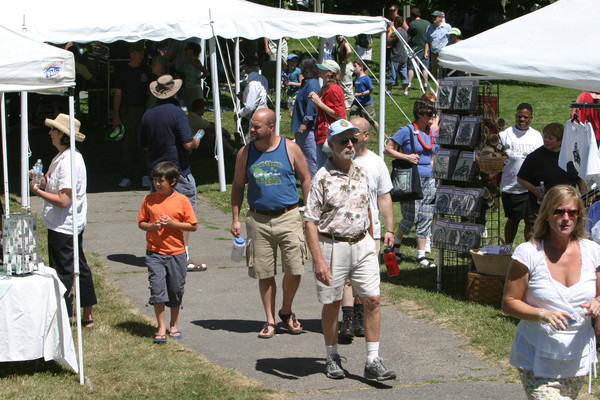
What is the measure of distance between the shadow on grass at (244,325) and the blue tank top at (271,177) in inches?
45.9

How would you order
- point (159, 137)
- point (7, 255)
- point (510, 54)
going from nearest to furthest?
point (7, 255), point (510, 54), point (159, 137)

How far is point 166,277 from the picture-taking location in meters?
6.76

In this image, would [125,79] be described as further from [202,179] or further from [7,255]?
[7,255]

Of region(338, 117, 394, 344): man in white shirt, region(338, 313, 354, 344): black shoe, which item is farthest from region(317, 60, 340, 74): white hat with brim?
region(338, 313, 354, 344): black shoe

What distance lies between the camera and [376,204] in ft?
22.6

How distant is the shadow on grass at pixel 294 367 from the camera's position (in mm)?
6055

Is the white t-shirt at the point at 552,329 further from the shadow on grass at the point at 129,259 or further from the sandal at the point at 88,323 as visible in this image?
the shadow on grass at the point at 129,259

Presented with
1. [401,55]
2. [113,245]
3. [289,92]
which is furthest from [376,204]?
[401,55]

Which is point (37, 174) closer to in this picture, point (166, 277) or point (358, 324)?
point (166, 277)

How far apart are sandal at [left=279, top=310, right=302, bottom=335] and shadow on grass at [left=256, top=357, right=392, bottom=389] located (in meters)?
0.61

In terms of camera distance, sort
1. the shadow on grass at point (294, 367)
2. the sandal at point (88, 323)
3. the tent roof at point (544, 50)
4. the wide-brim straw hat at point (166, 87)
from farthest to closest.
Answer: the wide-brim straw hat at point (166, 87) → the sandal at point (88, 323) → the tent roof at point (544, 50) → the shadow on grass at point (294, 367)

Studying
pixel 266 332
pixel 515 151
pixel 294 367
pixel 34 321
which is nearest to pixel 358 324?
pixel 266 332

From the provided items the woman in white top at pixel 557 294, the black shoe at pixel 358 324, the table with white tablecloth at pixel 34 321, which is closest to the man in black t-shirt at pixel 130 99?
the black shoe at pixel 358 324

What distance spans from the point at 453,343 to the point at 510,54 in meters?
2.41
